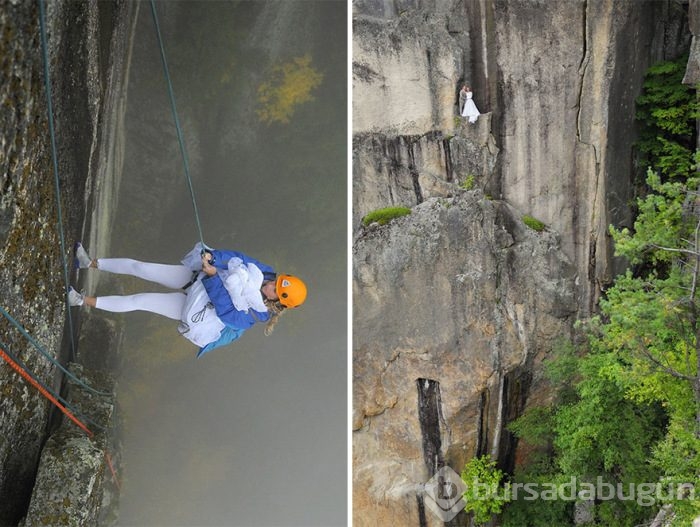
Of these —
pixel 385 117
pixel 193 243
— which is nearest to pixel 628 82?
pixel 385 117

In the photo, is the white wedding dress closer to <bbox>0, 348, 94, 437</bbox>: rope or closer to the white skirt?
the white skirt

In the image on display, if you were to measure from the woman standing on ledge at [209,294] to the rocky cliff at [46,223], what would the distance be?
401 millimetres

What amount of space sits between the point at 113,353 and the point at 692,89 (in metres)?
Answer: 6.62

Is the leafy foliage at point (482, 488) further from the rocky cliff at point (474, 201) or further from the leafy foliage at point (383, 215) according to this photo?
the leafy foliage at point (383, 215)

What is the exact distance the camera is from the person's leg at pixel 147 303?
15.6ft

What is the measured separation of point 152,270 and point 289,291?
123 cm

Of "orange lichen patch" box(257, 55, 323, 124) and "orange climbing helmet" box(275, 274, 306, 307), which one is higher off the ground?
"orange lichen patch" box(257, 55, 323, 124)

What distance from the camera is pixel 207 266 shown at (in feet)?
14.4

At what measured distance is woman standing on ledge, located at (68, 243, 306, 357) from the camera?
14.2 ft

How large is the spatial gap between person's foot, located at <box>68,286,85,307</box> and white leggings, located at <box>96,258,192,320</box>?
15cm

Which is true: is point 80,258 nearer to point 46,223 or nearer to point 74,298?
point 74,298

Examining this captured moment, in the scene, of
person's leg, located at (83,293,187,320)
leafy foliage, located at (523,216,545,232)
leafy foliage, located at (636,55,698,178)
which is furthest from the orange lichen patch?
leafy foliage, located at (636,55,698,178)

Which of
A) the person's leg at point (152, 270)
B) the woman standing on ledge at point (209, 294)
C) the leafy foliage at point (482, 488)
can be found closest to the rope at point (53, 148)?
the woman standing on ledge at point (209, 294)

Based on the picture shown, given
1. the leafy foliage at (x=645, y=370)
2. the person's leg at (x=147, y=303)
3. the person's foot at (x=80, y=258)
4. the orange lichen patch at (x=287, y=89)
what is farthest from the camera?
the leafy foliage at (x=645, y=370)
